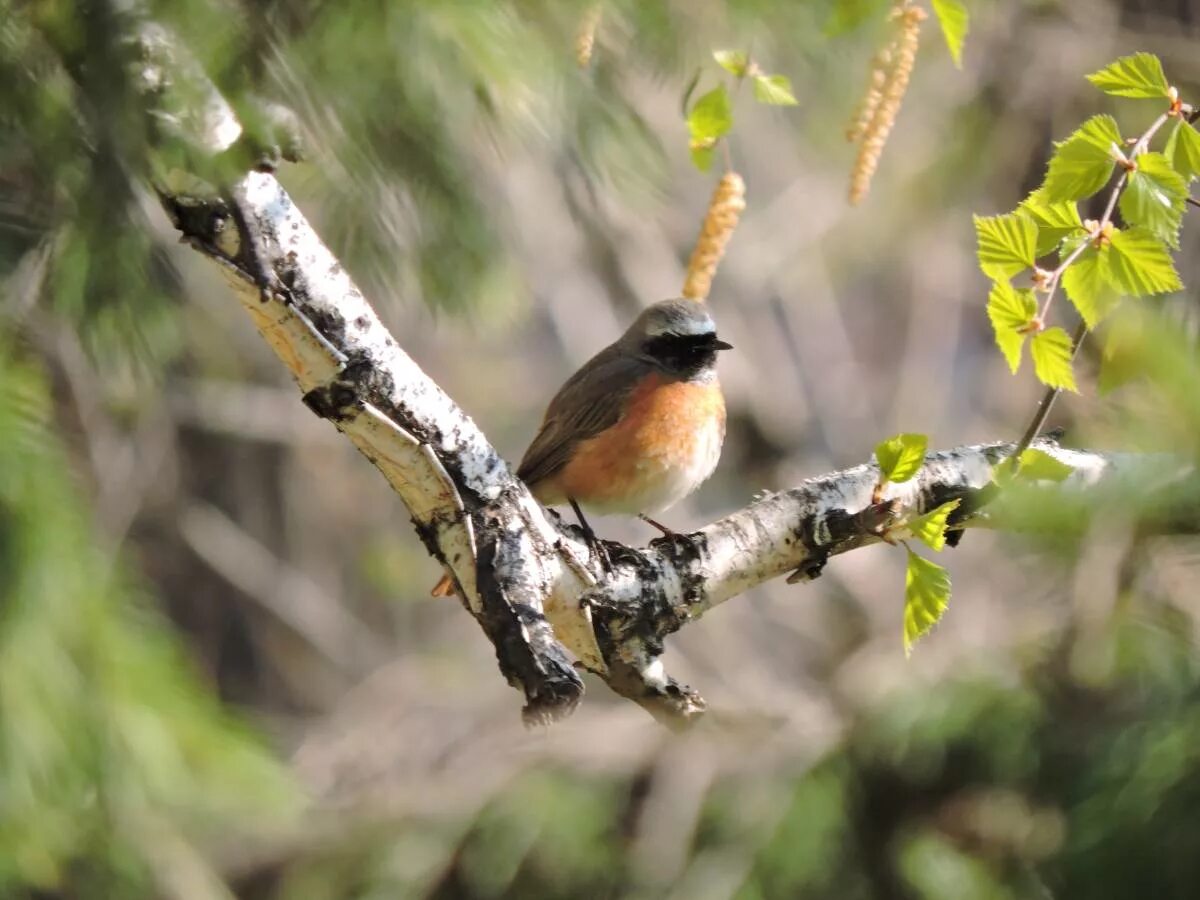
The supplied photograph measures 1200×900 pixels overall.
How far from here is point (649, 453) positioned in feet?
12.9

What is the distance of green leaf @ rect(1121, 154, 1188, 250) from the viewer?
1.88 metres

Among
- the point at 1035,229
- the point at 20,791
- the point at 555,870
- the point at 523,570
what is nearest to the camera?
the point at 20,791

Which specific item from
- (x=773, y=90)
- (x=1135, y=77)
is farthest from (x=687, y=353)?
(x=1135, y=77)

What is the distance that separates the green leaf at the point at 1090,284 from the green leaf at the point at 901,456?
0.44m

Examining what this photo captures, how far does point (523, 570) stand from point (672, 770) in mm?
3554

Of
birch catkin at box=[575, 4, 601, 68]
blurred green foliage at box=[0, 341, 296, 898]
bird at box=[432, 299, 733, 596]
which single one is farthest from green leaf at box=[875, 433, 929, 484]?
bird at box=[432, 299, 733, 596]

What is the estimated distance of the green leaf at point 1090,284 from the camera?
6.21 feet

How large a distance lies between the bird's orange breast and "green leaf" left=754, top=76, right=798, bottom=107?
1.78 metres

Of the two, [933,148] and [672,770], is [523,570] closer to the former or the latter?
[672,770]

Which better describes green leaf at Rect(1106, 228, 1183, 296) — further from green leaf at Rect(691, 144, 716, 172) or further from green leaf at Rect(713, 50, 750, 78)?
green leaf at Rect(691, 144, 716, 172)

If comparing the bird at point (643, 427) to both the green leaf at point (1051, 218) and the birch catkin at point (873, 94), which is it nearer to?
the birch catkin at point (873, 94)

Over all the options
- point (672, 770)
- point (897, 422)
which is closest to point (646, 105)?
point (897, 422)

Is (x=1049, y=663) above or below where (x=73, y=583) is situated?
below

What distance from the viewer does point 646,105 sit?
7098 mm
